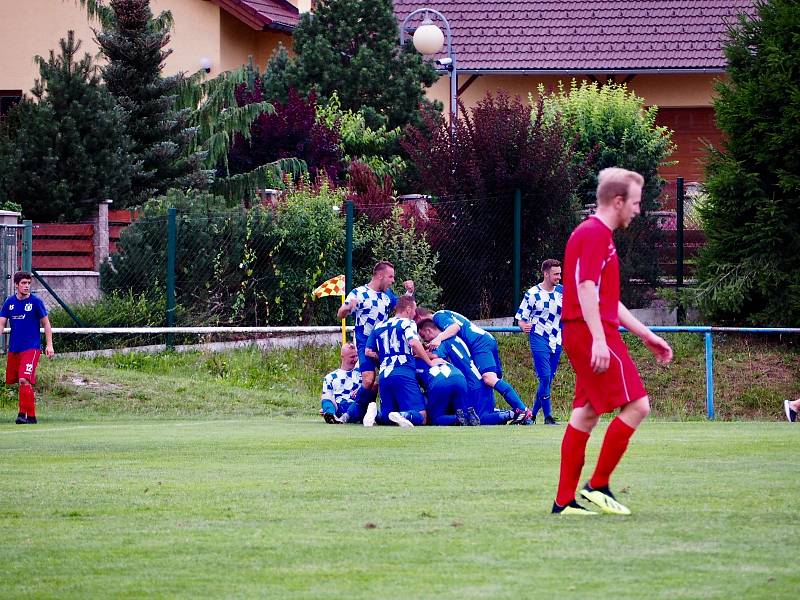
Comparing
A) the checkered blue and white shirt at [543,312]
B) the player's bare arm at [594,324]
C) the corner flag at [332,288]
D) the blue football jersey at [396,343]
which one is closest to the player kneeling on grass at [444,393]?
the blue football jersey at [396,343]

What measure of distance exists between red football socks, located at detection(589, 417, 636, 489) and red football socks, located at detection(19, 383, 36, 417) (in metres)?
10.1

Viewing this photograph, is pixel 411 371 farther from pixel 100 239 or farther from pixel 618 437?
pixel 618 437

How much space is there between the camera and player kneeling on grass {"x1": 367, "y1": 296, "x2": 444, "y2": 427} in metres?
16.6

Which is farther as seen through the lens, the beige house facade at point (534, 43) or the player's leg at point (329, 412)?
the beige house facade at point (534, 43)

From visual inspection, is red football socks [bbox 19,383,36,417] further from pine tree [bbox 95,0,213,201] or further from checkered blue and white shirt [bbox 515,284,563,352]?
pine tree [bbox 95,0,213,201]

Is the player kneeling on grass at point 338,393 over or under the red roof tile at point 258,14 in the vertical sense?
under

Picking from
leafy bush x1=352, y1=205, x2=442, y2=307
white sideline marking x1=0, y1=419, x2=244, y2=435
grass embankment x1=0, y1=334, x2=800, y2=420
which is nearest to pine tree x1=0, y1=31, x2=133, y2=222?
grass embankment x1=0, y1=334, x2=800, y2=420

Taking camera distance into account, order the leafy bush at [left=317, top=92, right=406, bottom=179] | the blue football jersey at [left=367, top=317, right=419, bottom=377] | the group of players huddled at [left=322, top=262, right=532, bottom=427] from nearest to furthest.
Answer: the blue football jersey at [left=367, top=317, right=419, bottom=377], the group of players huddled at [left=322, top=262, right=532, bottom=427], the leafy bush at [left=317, top=92, right=406, bottom=179]

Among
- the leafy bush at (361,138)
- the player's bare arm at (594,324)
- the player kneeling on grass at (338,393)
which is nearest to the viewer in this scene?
the player's bare arm at (594,324)

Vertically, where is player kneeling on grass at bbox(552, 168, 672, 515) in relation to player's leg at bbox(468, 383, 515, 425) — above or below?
above

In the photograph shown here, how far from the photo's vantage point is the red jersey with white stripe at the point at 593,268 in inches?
303

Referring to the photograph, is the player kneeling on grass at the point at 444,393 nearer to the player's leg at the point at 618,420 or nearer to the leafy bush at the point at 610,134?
the player's leg at the point at 618,420

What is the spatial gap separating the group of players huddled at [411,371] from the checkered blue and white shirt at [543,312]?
0.56 meters

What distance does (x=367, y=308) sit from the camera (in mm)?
17719
